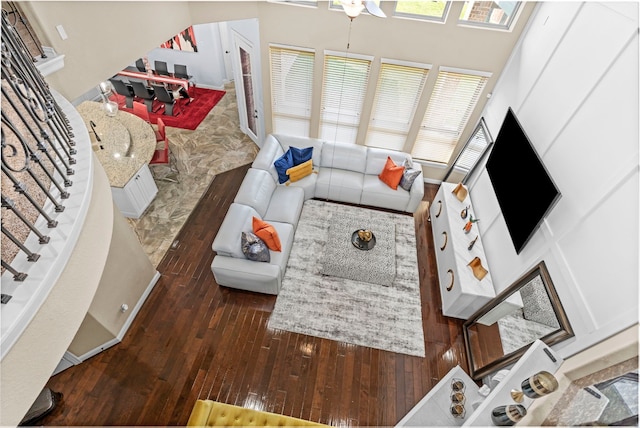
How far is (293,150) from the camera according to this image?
221 inches

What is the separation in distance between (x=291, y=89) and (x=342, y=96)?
98cm

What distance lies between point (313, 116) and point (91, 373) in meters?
5.23

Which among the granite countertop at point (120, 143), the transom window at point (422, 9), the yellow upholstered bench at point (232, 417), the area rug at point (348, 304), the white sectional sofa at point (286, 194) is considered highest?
the transom window at point (422, 9)

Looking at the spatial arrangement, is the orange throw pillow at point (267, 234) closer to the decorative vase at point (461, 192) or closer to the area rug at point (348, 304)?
the area rug at point (348, 304)

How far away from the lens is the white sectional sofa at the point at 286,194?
4195 millimetres

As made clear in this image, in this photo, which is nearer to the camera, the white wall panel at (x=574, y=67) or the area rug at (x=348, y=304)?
the white wall panel at (x=574, y=67)

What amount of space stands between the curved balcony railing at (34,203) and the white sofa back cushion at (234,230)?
2151 millimetres

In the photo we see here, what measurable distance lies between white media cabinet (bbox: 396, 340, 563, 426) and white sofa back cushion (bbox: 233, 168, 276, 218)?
3.35m

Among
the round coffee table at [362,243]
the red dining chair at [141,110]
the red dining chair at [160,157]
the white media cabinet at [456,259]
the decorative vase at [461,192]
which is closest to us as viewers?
the white media cabinet at [456,259]

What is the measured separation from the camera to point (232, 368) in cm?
379

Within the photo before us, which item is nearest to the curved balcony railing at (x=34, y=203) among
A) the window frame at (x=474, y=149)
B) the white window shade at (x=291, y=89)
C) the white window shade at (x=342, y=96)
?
the white window shade at (x=291, y=89)

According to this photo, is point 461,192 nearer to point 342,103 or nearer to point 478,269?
point 478,269

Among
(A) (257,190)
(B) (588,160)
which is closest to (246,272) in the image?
(A) (257,190)

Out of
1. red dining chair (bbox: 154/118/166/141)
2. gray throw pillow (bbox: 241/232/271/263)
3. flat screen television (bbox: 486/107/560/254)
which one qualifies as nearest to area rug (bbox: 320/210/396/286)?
gray throw pillow (bbox: 241/232/271/263)
